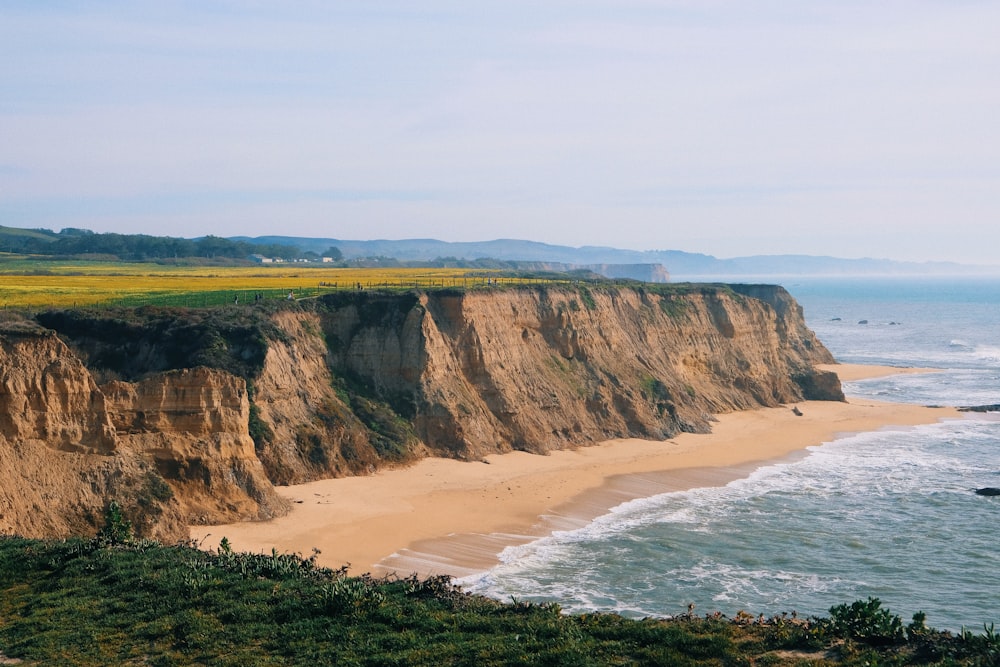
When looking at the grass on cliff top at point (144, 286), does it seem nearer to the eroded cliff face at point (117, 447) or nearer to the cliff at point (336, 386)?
the cliff at point (336, 386)

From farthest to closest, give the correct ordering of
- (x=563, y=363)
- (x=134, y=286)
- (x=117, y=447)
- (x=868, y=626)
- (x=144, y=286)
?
(x=144, y=286) < (x=134, y=286) < (x=563, y=363) < (x=117, y=447) < (x=868, y=626)

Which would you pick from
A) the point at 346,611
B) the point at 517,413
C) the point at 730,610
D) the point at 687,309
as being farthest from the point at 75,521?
the point at 687,309

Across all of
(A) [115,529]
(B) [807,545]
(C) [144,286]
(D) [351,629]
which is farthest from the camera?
(C) [144,286]

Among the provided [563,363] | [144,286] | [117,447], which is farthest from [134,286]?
[117,447]

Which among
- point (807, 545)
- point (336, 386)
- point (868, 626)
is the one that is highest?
point (336, 386)

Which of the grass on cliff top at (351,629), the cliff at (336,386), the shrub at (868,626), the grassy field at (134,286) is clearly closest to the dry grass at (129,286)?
the grassy field at (134,286)

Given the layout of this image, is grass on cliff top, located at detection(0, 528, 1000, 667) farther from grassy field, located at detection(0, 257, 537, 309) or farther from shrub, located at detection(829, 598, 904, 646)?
grassy field, located at detection(0, 257, 537, 309)

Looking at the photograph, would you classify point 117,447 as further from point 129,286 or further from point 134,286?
point 134,286
